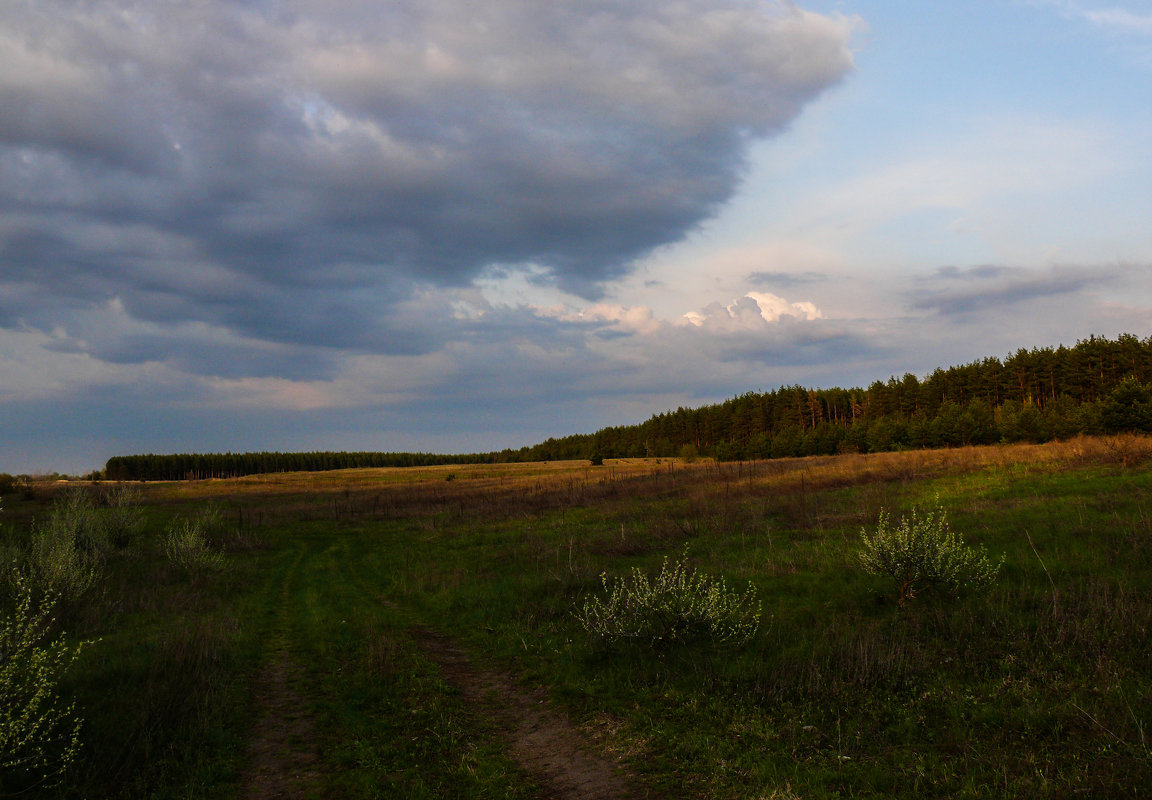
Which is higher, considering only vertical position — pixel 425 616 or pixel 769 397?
pixel 769 397

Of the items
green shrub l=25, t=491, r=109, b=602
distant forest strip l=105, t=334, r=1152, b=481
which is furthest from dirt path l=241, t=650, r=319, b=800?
distant forest strip l=105, t=334, r=1152, b=481

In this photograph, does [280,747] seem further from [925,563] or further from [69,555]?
[69,555]

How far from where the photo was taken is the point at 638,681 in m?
9.18

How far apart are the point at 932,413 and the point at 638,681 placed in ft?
333

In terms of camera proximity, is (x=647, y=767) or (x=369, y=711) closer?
(x=647, y=767)

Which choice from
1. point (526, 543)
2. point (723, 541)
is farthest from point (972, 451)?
point (526, 543)

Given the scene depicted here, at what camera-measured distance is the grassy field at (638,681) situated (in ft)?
20.9

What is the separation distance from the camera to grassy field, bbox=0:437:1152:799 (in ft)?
20.9

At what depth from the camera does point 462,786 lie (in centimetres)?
650

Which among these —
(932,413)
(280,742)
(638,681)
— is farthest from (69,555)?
(932,413)

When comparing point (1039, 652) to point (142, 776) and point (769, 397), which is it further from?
point (769, 397)

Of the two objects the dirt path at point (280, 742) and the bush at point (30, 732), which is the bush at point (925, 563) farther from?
the bush at point (30, 732)

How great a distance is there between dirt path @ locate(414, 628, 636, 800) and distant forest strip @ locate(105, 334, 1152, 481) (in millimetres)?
47481

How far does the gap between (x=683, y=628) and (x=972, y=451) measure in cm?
3404
